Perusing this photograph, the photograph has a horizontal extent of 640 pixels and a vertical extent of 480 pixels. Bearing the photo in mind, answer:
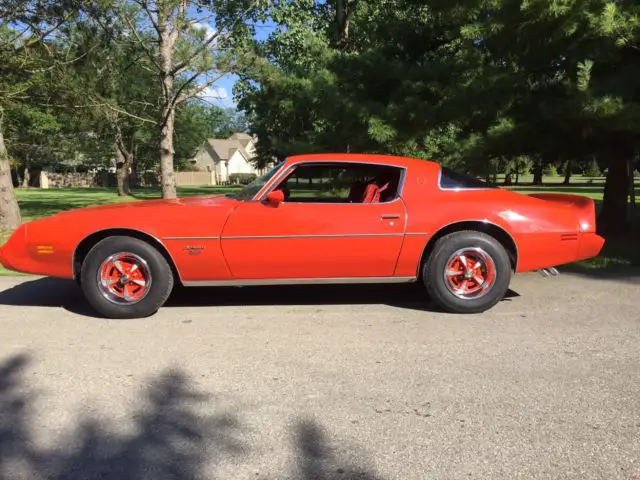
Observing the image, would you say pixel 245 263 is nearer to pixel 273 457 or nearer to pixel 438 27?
pixel 273 457

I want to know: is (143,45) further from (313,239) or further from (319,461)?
(319,461)

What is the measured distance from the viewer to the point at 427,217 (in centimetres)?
470

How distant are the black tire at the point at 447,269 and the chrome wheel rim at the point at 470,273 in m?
0.02

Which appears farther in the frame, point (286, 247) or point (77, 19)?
point (77, 19)

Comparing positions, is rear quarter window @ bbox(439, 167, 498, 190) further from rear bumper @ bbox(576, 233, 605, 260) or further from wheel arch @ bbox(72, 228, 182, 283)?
wheel arch @ bbox(72, 228, 182, 283)

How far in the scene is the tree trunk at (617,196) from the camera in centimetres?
907

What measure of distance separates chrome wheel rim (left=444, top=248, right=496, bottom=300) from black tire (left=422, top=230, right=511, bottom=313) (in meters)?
0.02

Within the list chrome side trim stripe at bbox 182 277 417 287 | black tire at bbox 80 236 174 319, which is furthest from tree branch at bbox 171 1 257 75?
chrome side trim stripe at bbox 182 277 417 287

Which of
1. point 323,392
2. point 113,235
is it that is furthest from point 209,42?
point 323,392

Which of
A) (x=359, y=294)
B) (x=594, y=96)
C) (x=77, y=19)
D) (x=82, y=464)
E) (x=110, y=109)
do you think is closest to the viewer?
(x=82, y=464)

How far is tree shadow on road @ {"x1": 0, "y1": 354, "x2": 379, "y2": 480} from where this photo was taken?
235 centimetres

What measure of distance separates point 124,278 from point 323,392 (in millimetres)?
2349

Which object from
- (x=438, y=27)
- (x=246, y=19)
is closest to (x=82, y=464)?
(x=438, y=27)

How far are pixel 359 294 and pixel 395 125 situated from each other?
151 inches
